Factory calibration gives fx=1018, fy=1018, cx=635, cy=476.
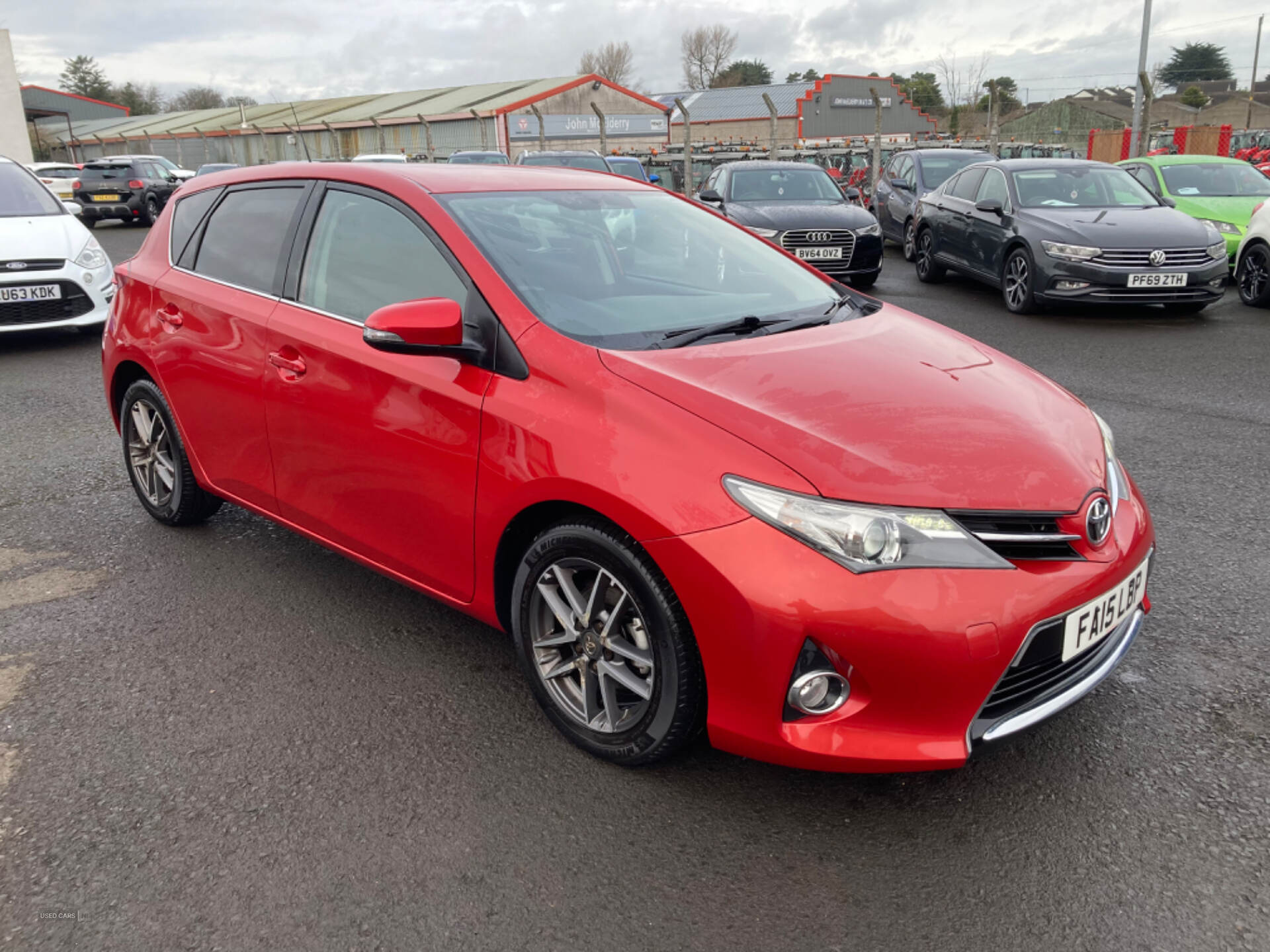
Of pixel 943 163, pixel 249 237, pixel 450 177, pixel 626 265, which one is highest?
pixel 450 177

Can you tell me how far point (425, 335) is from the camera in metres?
2.80

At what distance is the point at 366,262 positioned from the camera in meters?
3.34

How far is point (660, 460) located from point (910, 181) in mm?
13767

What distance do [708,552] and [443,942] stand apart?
1.00 meters

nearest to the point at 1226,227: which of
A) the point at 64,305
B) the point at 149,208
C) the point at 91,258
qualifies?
the point at 91,258

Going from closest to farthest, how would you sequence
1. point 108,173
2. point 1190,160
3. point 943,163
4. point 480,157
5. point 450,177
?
point 450,177, point 1190,160, point 943,163, point 480,157, point 108,173

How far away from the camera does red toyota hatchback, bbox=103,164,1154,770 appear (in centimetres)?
227

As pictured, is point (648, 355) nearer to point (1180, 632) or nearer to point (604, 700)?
point (604, 700)

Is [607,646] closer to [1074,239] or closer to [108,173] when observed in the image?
[1074,239]

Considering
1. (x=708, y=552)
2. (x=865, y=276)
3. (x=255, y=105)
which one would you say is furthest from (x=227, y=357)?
(x=255, y=105)

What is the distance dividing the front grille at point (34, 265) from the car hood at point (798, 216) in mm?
6804

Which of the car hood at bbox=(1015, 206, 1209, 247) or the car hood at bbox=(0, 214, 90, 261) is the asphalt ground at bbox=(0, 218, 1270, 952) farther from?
the car hood at bbox=(1015, 206, 1209, 247)

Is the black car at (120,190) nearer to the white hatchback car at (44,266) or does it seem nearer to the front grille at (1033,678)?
the white hatchback car at (44,266)

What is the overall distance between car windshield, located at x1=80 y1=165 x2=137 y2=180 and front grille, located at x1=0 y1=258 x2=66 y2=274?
18.1 m
